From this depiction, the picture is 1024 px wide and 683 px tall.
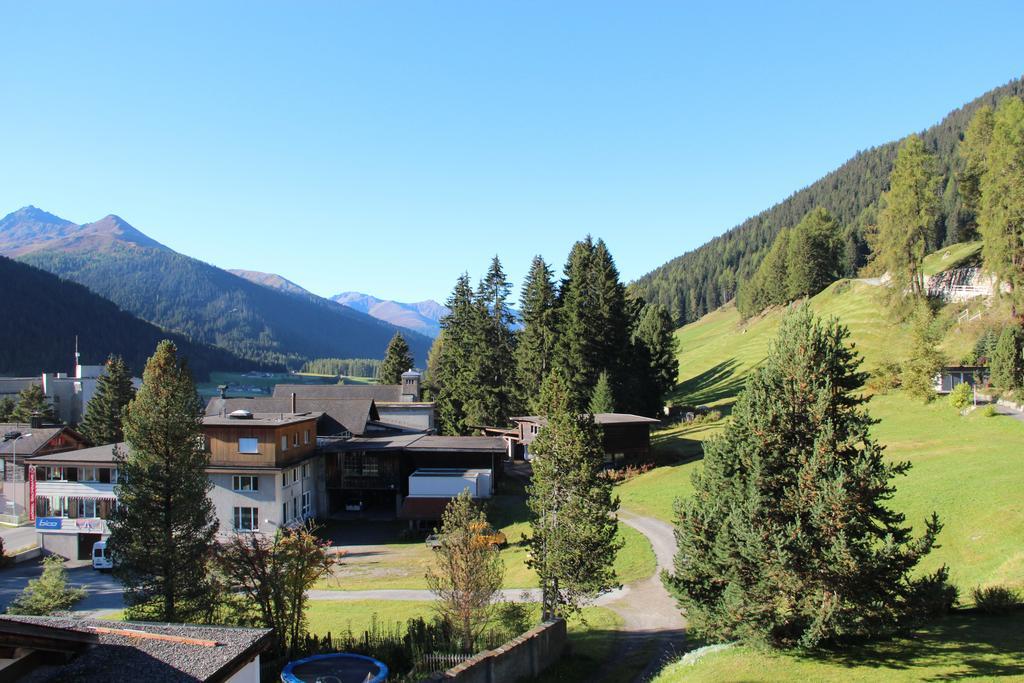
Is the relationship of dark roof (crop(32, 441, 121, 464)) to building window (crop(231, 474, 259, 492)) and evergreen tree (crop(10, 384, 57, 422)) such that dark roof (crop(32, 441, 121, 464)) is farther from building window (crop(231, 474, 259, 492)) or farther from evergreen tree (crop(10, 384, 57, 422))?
evergreen tree (crop(10, 384, 57, 422))

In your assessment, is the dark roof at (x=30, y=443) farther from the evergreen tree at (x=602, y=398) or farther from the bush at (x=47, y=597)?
the evergreen tree at (x=602, y=398)

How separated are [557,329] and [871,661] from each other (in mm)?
47293

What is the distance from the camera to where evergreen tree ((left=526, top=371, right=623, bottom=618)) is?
21.2 m

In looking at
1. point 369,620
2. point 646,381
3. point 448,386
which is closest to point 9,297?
point 448,386

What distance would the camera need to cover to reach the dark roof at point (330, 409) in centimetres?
5778

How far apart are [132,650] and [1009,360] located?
48.5m

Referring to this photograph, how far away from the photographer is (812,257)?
4077 inches

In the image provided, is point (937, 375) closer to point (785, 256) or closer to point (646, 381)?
point (646, 381)

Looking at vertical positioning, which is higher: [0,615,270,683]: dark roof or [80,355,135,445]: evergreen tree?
[80,355,135,445]: evergreen tree

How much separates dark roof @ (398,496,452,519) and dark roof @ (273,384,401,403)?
28657 millimetres

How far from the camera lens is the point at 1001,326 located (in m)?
46.6

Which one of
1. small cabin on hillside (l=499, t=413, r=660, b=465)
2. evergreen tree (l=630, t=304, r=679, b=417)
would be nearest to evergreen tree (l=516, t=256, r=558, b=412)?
evergreen tree (l=630, t=304, r=679, b=417)

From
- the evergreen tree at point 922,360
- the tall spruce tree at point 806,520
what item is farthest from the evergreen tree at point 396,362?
the tall spruce tree at point 806,520

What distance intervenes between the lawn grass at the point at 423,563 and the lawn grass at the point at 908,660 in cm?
1183
